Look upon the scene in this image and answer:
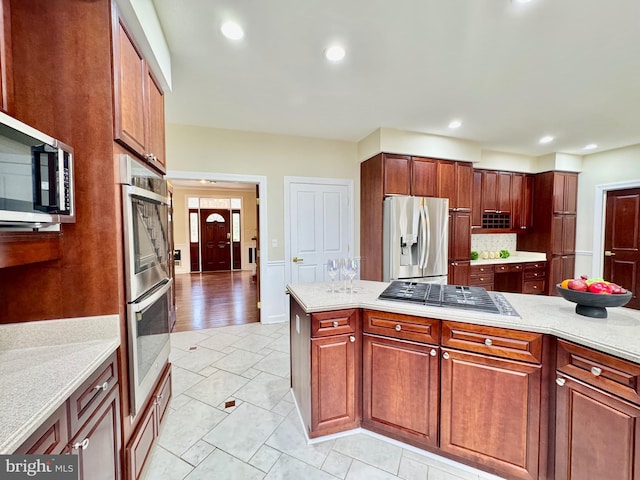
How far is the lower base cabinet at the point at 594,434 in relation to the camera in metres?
1.09

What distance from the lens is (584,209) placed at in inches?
199

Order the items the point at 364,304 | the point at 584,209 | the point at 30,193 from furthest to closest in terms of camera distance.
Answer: the point at 584,209, the point at 364,304, the point at 30,193

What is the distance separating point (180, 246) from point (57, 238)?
7.80m

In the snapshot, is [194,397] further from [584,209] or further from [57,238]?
[584,209]

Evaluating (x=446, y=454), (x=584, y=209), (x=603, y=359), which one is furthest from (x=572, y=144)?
(x=446, y=454)

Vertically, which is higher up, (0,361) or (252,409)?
(0,361)

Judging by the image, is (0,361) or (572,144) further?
(572,144)

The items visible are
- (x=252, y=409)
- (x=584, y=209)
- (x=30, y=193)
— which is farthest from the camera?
(x=584, y=209)

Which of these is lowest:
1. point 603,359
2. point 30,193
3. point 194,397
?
point 194,397

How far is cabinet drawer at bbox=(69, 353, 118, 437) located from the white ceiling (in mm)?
2080

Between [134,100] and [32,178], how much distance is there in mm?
722

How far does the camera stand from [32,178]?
1.03 meters

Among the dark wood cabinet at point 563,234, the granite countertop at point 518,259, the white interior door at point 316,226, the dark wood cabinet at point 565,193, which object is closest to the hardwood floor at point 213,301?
the white interior door at point 316,226

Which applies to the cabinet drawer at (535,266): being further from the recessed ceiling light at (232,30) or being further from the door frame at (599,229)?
the recessed ceiling light at (232,30)
